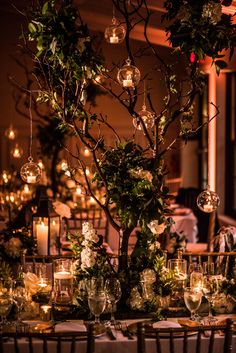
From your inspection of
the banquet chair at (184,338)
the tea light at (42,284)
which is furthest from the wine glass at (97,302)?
the tea light at (42,284)

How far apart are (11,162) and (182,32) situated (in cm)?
873

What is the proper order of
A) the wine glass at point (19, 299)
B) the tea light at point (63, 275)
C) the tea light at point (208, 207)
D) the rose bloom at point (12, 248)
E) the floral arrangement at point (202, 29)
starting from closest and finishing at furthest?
1. the floral arrangement at point (202, 29)
2. the wine glass at point (19, 299)
3. the tea light at point (63, 275)
4. the tea light at point (208, 207)
5. the rose bloom at point (12, 248)

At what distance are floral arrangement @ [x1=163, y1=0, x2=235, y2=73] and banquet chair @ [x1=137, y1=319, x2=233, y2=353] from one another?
1245 millimetres

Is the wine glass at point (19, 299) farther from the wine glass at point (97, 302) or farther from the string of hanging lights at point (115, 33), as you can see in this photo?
the string of hanging lights at point (115, 33)

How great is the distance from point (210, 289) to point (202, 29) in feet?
4.37

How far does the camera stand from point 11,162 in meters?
11.5

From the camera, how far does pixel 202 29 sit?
3059mm

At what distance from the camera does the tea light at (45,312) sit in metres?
3.26

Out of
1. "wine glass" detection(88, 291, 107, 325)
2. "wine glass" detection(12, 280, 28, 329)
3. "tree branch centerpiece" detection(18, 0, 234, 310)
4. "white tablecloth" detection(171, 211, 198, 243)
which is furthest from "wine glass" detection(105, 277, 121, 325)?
"white tablecloth" detection(171, 211, 198, 243)

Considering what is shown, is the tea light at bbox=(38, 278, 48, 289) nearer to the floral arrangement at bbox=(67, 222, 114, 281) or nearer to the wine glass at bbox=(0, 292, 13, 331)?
the floral arrangement at bbox=(67, 222, 114, 281)

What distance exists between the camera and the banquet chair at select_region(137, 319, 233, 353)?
103 inches

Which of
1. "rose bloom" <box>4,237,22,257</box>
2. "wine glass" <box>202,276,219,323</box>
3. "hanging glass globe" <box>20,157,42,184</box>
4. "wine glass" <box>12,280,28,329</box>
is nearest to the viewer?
"wine glass" <box>12,280,28,329</box>

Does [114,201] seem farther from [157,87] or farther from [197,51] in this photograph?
[157,87]

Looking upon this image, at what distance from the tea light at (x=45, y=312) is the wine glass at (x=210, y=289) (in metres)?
0.79
